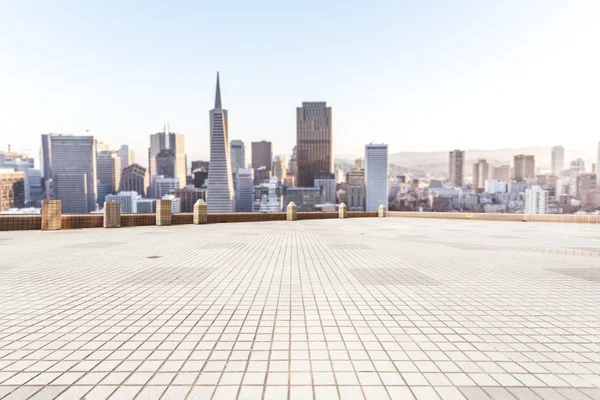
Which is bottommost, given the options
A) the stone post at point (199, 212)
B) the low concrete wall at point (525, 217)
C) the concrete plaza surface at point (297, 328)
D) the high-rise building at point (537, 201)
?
the high-rise building at point (537, 201)

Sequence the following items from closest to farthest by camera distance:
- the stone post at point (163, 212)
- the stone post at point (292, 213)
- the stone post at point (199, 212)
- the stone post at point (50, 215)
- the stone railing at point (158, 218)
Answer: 1. the stone post at point (50, 215)
2. the stone railing at point (158, 218)
3. the stone post at point (163, 212)
4. the stone post at point (199, 212)
5. the stone post at point (292, 213)

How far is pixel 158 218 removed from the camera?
19.3 metres

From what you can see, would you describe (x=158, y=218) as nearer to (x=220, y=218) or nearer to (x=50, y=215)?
(x=220, y=218)

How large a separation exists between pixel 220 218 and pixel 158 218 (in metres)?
3.88

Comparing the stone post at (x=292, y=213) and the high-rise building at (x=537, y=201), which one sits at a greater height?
the stone post at (x=292, y=213)

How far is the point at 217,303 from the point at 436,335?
3306mm

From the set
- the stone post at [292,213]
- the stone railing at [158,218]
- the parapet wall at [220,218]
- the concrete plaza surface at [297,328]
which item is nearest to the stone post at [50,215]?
the stone railing at [158,218]

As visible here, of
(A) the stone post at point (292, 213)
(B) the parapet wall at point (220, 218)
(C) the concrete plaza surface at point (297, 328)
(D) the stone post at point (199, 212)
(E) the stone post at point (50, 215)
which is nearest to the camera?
(C) the concrete plaza surface at point (297, 328)

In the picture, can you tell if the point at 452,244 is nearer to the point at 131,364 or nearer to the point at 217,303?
the point at 217,303

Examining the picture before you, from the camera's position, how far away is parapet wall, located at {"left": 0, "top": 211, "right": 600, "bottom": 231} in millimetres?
16594

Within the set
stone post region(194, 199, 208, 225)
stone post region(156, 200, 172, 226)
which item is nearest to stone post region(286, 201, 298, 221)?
stone post region(194, 199, 208, 225)

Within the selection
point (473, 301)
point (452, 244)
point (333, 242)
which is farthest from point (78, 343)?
point (452, 244)

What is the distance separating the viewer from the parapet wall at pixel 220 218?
16.6 m

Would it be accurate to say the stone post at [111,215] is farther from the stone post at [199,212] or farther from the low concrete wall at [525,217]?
the low concrete wall at [525,217]
